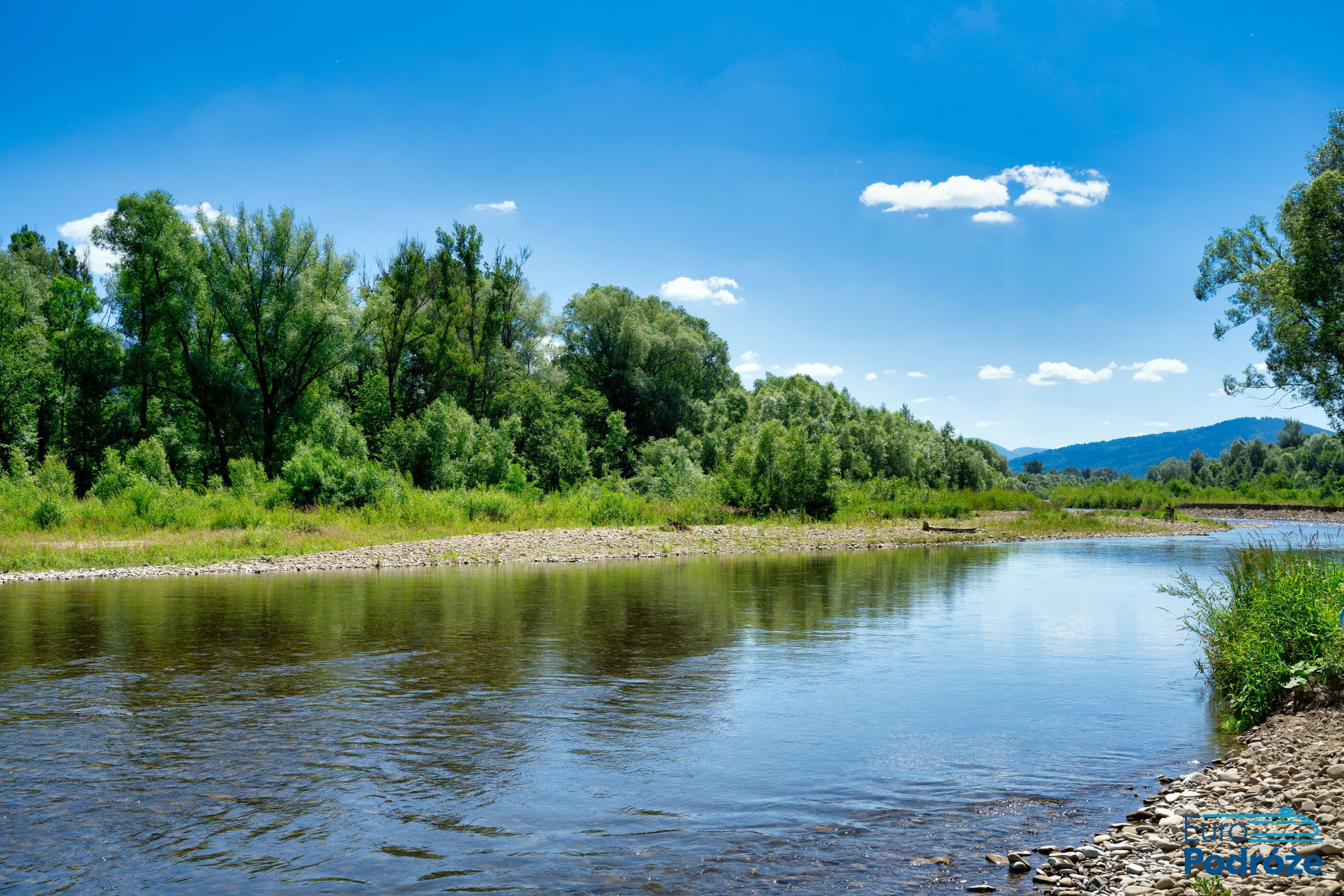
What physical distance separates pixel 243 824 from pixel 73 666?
852cm

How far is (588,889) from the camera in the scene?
20.0ft

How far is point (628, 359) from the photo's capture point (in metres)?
77.1

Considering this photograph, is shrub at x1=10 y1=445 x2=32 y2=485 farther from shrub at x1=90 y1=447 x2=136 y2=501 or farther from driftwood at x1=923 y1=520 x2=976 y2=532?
driftwood at x1=923 y1=520 x2=976 y2=532

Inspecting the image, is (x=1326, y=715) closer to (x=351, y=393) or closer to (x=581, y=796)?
(x=581, y=796)

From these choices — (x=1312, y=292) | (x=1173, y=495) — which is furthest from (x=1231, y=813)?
(x=1173, y=495)

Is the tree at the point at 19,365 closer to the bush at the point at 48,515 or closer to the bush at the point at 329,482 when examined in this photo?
the bush at the point at 48,515

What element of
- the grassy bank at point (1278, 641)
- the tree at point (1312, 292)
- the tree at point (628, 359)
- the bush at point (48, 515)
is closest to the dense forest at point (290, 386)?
the bush at point (48, 515)

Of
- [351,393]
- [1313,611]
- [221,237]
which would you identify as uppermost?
[221,237]

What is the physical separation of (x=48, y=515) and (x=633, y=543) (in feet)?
76.6

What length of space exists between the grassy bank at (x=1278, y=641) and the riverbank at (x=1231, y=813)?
30.6 inches

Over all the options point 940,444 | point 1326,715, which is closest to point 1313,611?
point 1326,715

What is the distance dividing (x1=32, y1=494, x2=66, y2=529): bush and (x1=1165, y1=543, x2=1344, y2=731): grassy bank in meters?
38.1

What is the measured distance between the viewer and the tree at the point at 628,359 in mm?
76625

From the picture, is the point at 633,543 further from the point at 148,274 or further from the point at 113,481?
the point at 148,274
